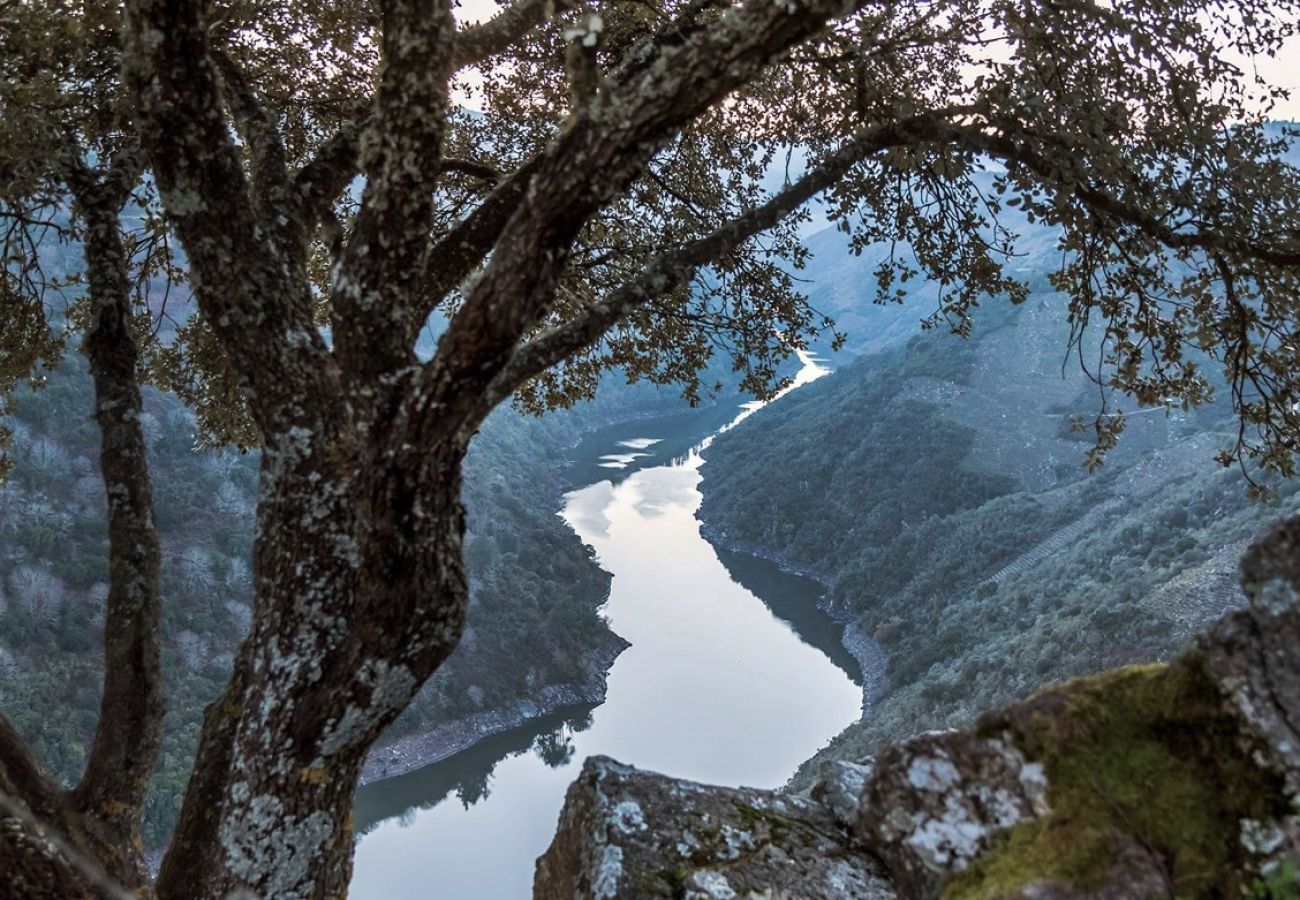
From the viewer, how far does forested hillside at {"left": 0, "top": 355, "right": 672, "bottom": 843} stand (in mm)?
32000

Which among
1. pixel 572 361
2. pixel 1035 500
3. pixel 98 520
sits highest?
pixel 98 520

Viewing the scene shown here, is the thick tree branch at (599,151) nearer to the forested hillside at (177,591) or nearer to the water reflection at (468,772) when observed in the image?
the forested hillside at (177,591)

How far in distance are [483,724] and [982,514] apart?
3433cm

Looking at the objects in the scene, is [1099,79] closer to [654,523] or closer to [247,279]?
[247,279]

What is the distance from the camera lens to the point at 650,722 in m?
37.2

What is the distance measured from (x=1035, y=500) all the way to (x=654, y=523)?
25.0 metres

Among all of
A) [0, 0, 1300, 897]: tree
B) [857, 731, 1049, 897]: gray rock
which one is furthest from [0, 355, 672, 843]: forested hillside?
[857, 731, 1049, 897]: gray rock

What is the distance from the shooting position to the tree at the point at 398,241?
2795 millimetres

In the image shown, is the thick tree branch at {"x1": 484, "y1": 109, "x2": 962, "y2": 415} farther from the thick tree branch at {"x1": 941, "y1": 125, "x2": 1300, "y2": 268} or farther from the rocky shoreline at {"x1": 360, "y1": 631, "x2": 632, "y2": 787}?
the rocky shoreline at {"x1": 360, "y1": 631, "x2": 632, "y2": 787}

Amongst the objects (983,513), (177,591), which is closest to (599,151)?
(177,591)

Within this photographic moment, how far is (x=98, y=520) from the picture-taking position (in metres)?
40.0

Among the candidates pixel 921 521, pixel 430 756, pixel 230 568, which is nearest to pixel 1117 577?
pixel 921 521

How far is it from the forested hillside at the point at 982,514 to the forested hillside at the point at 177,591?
15.5 m

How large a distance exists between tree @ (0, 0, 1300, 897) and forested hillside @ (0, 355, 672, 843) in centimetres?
2810
